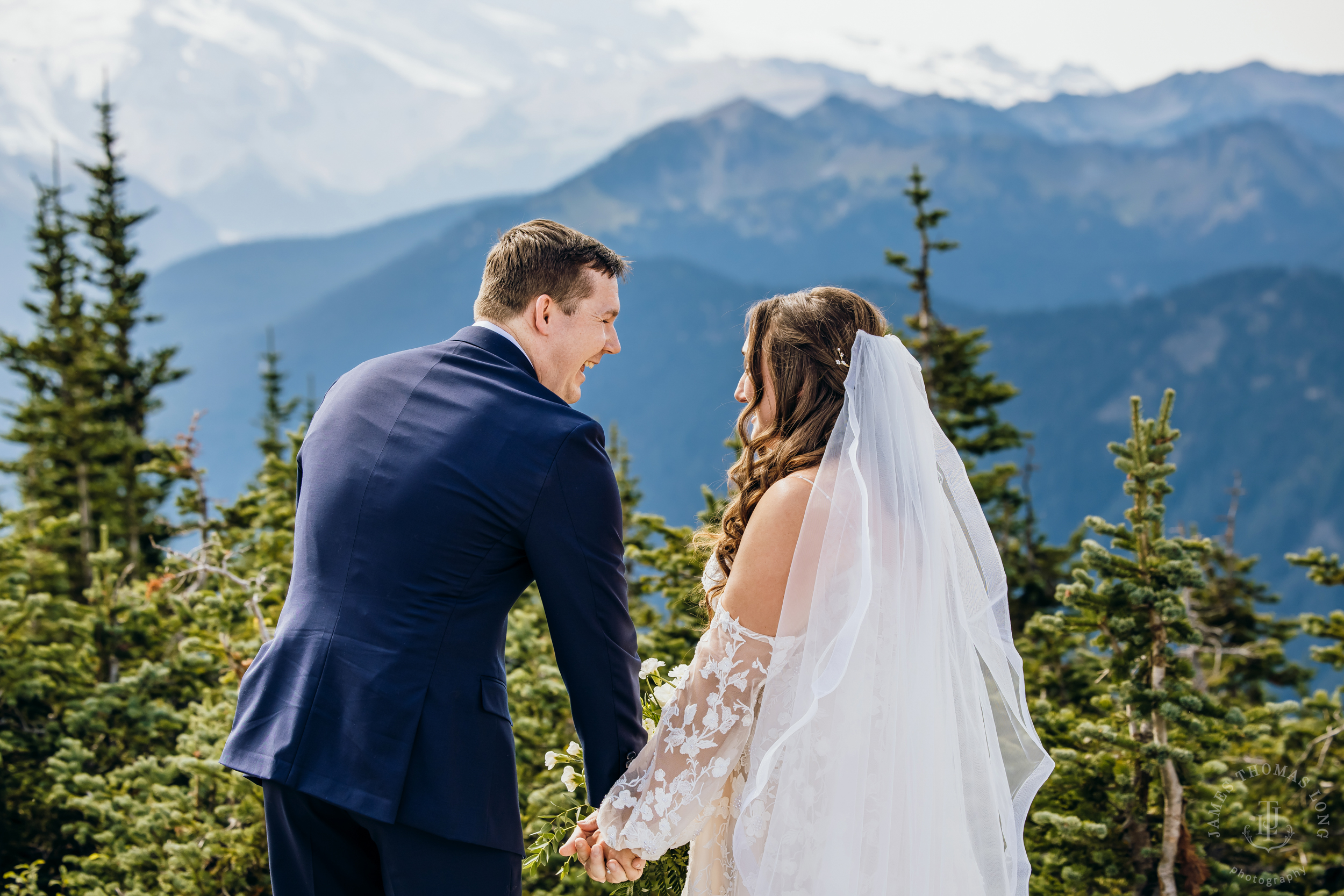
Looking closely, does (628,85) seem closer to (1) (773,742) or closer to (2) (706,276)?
(2) (706,276)

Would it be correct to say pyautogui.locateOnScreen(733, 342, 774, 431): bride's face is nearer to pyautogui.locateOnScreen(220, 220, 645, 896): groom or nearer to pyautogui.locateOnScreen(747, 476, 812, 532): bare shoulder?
pyautogui.locateOnScreen(747, 476, 812, 532): bare shoulder

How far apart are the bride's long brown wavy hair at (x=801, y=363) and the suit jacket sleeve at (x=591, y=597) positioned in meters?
0.49

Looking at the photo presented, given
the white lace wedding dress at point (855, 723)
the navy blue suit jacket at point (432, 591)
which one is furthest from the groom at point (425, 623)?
the white lace wedding dress at point (855, 723)

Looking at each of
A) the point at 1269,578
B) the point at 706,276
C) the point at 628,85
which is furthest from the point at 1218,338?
the point at 628,85

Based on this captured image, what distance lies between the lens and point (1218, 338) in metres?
98.3

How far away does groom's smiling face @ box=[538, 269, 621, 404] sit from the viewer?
2225mm

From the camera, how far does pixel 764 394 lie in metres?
2.46

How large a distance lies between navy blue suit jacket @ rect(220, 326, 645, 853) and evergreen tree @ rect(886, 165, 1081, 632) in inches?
307

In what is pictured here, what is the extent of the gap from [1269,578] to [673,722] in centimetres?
9418

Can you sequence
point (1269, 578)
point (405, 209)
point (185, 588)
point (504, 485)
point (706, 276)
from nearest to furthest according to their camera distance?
point (504, 485), point (185, 588), point (1269, 578), point (706, 276), point (405, 209)

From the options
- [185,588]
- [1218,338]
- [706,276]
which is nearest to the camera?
[185,588]
